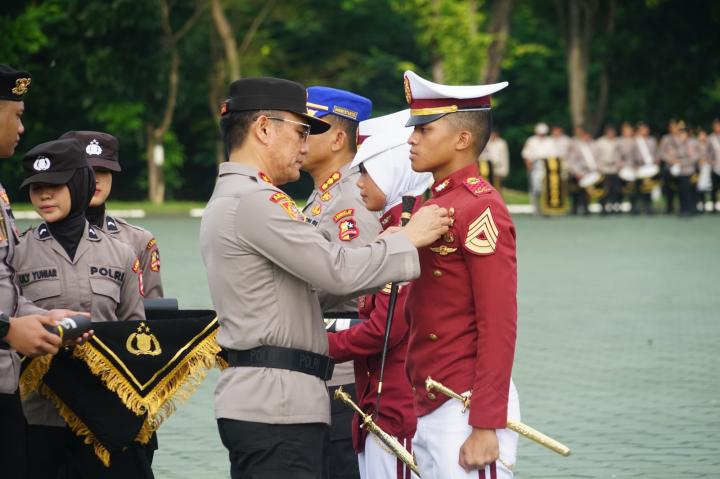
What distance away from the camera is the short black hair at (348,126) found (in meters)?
5.76

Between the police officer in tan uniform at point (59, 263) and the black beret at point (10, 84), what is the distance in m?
0.28

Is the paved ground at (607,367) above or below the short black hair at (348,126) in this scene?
below

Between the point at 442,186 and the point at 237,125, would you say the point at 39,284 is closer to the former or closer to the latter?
the point at 237,125

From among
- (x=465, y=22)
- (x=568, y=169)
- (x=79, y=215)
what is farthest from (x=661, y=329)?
(x=465, y=22)

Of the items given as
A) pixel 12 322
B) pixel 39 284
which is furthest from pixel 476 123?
pixel 39 284

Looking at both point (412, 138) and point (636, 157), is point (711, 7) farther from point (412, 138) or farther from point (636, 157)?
point (412, 138)

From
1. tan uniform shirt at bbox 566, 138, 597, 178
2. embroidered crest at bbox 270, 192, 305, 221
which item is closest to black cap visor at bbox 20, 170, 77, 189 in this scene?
embroidered crest at bbox 270, 192, 305, 221

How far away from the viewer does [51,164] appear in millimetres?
5340

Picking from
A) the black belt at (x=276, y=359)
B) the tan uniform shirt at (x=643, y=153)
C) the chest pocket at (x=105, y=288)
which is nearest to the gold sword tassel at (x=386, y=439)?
the black belt at (x=276, y=359)

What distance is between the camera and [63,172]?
533cm

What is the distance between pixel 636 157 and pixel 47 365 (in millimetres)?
29962

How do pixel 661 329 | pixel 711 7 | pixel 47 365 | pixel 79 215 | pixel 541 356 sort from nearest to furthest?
pixel 47 365 < pixel 79 215 < pixel 541 356 < pixel 661 329 < pixel 711 7

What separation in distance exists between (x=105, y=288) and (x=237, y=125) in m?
1.31

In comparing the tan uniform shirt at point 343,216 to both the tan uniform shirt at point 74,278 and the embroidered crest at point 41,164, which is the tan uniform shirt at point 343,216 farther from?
the embroidered crest at point 41,164
